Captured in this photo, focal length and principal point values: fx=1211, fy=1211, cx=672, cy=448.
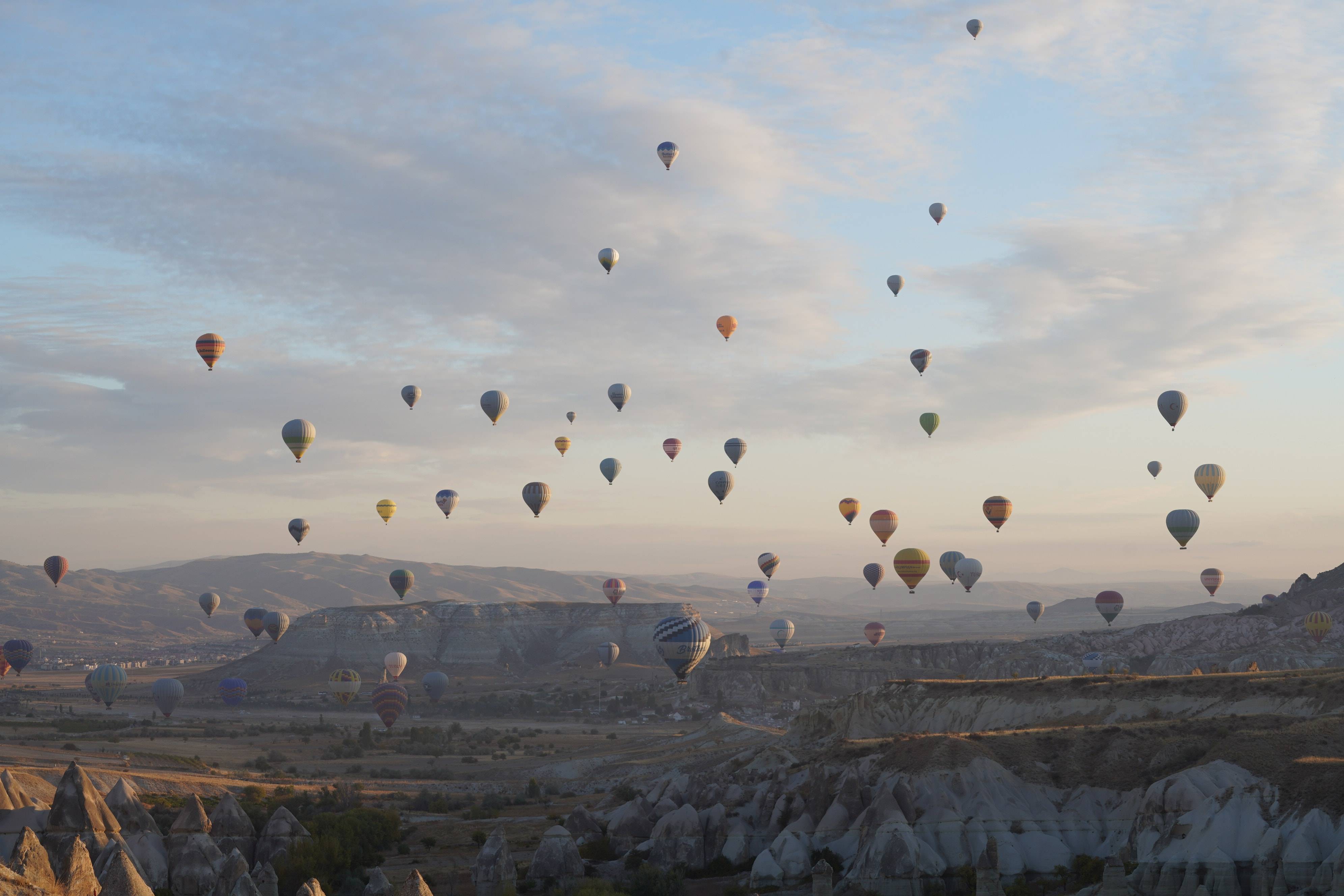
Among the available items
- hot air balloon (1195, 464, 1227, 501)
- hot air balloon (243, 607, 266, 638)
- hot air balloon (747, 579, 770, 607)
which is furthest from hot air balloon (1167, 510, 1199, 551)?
hot air balloon (243, 607, 266, 638)

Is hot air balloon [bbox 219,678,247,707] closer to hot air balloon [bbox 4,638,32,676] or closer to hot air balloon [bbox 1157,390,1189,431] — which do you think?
hot air balloon [bbox 4,638,32,676]

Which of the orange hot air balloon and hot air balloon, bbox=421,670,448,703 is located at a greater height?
the orange hot air balloon

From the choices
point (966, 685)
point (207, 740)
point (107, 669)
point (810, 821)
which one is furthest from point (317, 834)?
point (107, 669)

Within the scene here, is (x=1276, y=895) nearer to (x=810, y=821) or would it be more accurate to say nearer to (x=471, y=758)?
(x=810, y=821)

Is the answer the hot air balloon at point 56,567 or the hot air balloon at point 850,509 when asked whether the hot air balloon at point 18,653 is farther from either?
the hot air balloon at point 850,509

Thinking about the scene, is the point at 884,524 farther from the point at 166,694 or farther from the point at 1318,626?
the point at 166,694

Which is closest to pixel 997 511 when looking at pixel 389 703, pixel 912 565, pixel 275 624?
pixel 912 565

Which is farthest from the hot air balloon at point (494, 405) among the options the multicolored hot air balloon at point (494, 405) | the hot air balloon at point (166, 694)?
the hot air balloon at point (166, 694)
